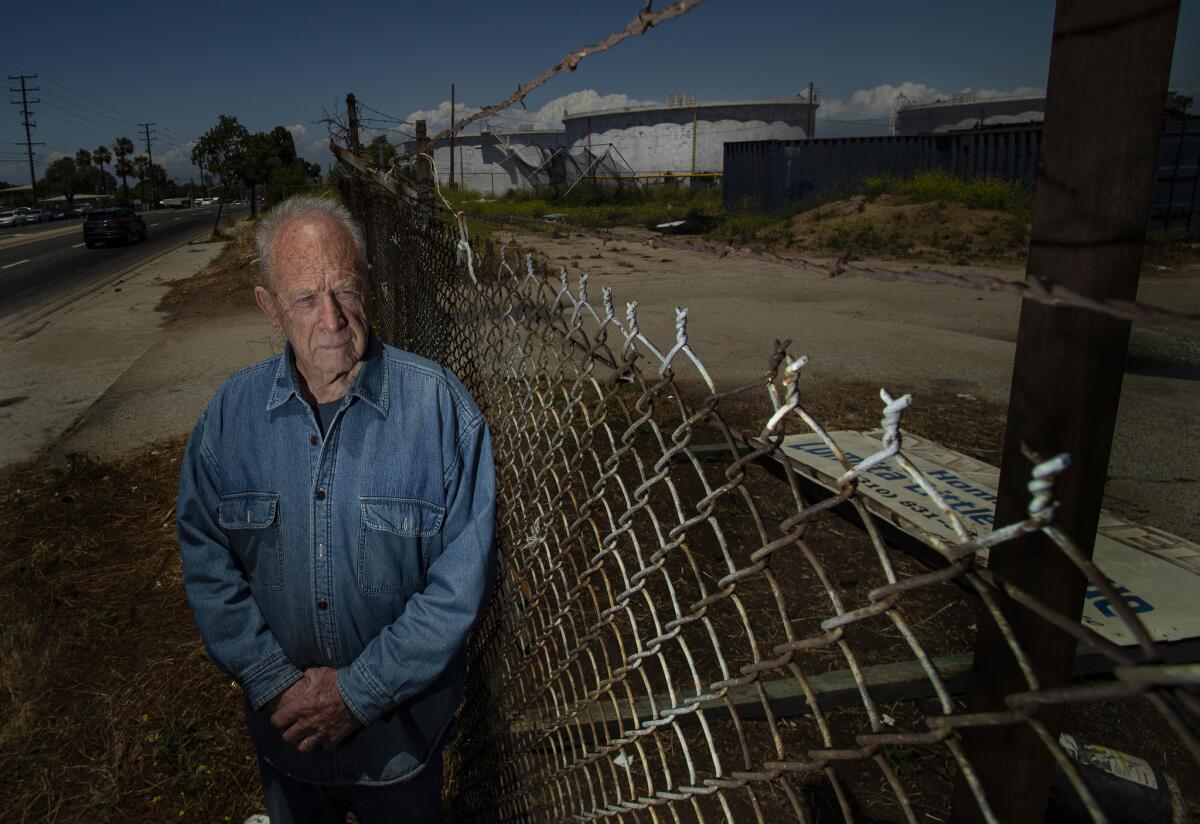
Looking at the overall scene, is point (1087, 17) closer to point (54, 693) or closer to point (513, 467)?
point (513, 467)

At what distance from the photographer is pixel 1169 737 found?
287 cm

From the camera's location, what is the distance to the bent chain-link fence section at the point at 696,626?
0.73 m

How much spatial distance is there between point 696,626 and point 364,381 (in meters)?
2.23

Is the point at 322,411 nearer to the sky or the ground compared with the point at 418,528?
nearer to the sky

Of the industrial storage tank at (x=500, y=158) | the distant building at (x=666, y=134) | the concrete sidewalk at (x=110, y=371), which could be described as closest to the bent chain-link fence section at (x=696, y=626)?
the concrete sidewalk at (x=110, y=371)

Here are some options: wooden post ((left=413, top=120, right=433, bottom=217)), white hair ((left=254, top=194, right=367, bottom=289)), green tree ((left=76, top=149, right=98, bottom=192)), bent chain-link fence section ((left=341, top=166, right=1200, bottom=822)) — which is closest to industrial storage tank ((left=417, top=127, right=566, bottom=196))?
wooden post ((left=413, top=120, right=433, bottom=217))

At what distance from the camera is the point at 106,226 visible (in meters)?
30.2

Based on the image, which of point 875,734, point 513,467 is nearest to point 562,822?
point 513,467

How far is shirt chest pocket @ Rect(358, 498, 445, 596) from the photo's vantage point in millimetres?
1798

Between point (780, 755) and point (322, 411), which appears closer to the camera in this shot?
point (780, 755)

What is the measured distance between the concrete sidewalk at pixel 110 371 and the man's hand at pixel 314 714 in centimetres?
475

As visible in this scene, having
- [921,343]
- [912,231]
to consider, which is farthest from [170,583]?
[912,231]

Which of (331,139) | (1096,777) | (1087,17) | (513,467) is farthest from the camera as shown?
(331,139)

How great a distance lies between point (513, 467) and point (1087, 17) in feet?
6.32
